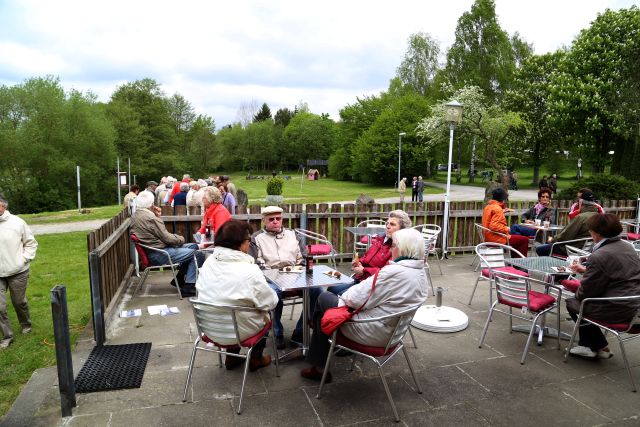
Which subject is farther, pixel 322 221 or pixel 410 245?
pixel 322 221

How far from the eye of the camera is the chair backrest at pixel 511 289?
4113mm

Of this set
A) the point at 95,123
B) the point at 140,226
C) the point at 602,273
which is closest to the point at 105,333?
the point at 140,226

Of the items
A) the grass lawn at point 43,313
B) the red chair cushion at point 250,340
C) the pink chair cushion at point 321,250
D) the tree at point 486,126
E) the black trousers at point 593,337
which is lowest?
the grass lawn at point 43,313

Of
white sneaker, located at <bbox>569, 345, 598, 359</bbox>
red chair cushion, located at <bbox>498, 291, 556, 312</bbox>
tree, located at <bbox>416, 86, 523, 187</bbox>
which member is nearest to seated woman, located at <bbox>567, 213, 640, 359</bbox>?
red chair cushion, located at <bbox>498, 291, 556, 312</bbox>

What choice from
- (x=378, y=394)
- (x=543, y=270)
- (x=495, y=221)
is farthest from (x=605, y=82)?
(x=378, y=394)

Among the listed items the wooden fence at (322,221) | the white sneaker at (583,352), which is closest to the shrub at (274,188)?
the wooden fence at (322,221)

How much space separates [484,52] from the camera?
1519 inches

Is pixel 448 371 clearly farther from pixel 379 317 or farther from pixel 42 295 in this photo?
pixel 42 295

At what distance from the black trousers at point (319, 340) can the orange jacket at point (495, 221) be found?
4.37 m

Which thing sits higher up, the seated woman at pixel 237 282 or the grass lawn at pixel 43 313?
the seated woman at pixel 237 282

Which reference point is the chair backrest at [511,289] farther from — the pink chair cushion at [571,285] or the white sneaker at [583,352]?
the white sneaker at [583,352]

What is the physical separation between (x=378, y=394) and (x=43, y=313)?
4.67 m

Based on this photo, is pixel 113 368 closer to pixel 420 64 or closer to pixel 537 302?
pixel 537 302

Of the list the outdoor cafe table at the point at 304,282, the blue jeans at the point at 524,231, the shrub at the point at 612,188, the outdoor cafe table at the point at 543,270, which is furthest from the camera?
the shrub at the point at 612,188
